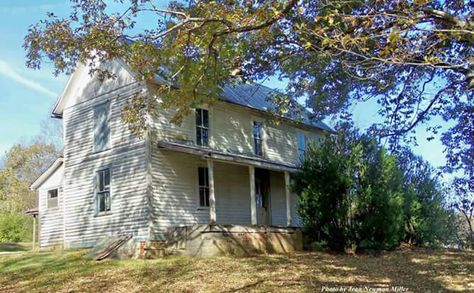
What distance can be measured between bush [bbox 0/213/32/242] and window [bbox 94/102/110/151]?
1754 cm

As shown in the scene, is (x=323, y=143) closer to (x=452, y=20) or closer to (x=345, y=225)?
(x=345, y=225)

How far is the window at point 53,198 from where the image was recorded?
20675 millimetres

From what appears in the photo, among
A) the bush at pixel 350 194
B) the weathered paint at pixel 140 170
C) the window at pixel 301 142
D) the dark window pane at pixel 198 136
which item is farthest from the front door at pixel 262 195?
the bush at pixel 350 194

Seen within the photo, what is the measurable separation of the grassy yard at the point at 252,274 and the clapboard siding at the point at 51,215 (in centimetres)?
576

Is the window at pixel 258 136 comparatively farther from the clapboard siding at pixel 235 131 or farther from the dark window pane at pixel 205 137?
the dark window pane at pixel 205 137

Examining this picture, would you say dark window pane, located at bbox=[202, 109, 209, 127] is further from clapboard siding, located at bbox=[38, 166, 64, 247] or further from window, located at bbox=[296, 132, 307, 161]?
clapboard siding, located at bbox=[38, 166, 64, 247]

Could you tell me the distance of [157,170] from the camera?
1577 centimetres

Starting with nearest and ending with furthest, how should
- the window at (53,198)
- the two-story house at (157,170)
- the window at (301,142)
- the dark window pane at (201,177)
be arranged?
the two-story house at (157,170) < the dark window pane at (201,177) < the window at (53,198) < the window at (301,142)

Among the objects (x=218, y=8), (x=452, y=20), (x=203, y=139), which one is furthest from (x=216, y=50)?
(x=203, y=139)

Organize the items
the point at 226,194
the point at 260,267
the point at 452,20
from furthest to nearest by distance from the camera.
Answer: the point at 226,194 → the point at 260,267 → the point at 452,20

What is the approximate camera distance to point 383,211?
14.1 metres

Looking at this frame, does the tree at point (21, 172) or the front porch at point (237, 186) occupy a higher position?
the tree at point (21, 172)

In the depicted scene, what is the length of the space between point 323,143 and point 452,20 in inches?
292

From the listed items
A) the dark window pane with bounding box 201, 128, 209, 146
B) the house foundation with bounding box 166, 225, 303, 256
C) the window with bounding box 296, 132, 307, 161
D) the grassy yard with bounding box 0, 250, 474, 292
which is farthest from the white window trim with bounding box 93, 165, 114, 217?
the window with bounding box 296, 132, 307, 161
